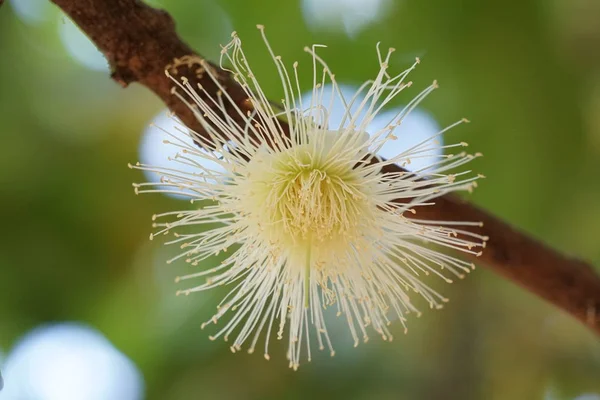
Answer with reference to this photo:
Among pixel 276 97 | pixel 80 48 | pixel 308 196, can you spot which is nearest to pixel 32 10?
pixel 80 48

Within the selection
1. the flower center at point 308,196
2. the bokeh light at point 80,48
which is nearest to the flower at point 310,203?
the flower center at point 308,196

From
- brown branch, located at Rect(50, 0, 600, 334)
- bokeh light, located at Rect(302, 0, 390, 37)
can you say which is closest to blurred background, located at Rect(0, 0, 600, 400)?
bokeh light, located at Rect(302, 0, 390, 37)

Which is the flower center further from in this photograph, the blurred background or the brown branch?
the blurred background

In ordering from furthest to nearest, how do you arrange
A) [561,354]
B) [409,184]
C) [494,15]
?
[561,354] → [494,15] → [409,184]

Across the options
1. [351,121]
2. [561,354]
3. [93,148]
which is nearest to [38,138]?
[93,148]

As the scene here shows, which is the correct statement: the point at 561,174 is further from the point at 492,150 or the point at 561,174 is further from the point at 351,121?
the point at 351,121
